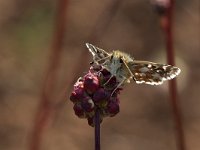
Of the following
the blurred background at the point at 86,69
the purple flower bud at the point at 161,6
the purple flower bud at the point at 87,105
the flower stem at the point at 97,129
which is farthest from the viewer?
the blurred background at the point at 86,69

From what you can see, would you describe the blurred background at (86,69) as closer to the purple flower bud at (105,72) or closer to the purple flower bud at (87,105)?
the purple flower bud at (105,72)

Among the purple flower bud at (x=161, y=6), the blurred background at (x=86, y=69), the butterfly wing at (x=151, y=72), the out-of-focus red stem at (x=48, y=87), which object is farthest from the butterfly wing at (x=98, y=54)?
Result: the blurred background at (x=86, y=69)

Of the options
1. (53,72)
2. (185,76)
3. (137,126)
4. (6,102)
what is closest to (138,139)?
(137,126)

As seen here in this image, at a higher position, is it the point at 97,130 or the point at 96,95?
the point at 96,95

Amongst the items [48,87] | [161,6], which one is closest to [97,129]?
[161,6]

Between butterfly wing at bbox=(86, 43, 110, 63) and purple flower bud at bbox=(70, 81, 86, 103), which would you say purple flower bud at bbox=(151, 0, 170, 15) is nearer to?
butterfly wing at bbox=(86, 43, 110, 63)

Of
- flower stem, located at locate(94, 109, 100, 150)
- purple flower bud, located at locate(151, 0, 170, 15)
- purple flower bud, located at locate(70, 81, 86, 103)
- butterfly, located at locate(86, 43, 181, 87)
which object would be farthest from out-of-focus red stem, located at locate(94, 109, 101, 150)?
purple flower bud, located at locate(151, 0, 170, 15)

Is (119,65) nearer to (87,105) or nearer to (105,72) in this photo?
(105,72)
